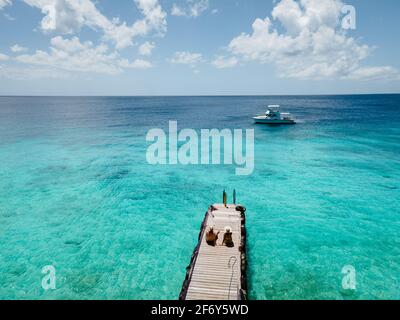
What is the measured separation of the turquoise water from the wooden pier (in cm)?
232

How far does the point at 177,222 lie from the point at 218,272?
963 centimetres

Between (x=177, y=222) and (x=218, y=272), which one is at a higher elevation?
(x=218, y=272)

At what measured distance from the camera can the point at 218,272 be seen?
14.8 meters

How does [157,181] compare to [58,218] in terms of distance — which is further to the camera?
[157,181]

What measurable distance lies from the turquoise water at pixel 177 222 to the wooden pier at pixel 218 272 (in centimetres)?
232

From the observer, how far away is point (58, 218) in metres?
24.4

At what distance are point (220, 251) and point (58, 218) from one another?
1670cm

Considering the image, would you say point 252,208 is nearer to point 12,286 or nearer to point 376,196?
point 376,196

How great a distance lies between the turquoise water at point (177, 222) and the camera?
→ 16.9 meters

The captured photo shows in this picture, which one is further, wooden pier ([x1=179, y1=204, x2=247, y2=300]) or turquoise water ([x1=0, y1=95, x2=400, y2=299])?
turquoise water ([x1=0, y1=95, x2=400, y2=299])

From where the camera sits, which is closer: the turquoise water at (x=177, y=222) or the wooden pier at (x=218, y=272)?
the wooden pier at (x=218, y=272)

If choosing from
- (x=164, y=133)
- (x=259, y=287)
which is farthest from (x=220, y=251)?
(x=164, y=133)

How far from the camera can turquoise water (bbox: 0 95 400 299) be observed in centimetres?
1691

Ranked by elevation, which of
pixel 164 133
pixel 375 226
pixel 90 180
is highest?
pixel 164 133
